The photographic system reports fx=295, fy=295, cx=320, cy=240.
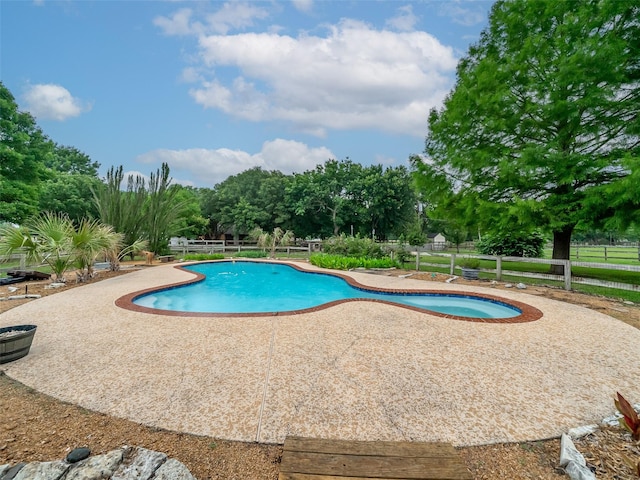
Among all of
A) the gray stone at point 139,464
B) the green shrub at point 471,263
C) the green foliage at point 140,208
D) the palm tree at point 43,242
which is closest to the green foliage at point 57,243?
the palm tree at point 43,242

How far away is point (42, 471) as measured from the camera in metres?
1.76

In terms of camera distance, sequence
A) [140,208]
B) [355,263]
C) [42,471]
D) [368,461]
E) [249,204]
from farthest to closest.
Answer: [249,204] < [140,208] < [355,263] < [368,461] < [42,471]

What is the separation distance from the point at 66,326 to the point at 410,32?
1421 centimetres

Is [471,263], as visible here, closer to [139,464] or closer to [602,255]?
[139,464]

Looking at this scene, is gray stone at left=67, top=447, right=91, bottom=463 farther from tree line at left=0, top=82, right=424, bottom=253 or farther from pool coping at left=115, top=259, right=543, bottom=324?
tree line at left=0, top=82, right=424, bottom=253

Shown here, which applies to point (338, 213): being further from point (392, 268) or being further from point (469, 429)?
point (469, 429)

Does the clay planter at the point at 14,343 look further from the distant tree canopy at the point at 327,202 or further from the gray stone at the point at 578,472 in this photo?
the distant tree canopy at the point at 327,202

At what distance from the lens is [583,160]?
8484mm

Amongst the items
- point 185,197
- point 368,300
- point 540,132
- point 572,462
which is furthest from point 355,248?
point 185,197

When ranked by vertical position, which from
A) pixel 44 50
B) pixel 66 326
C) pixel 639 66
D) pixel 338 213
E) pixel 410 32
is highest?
pixel 410 32

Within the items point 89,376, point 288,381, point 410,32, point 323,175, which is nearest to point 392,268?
point 410,32

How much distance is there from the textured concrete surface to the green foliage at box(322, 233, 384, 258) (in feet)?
29.3

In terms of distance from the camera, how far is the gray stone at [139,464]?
176 cm

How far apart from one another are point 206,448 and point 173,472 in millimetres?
359
